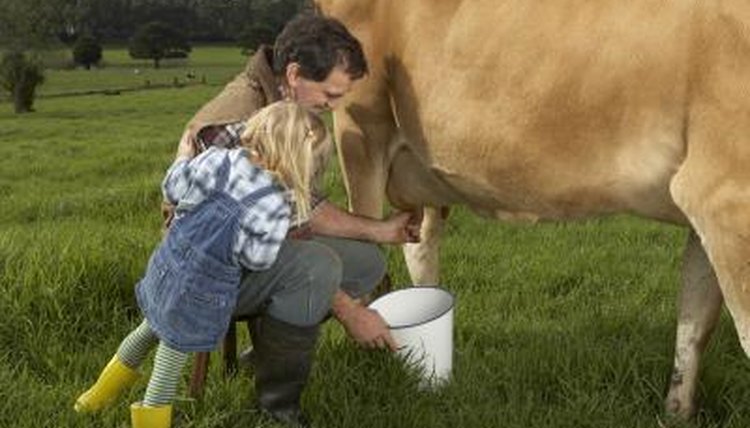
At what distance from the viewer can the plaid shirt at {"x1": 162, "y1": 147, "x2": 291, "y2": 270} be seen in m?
2.97

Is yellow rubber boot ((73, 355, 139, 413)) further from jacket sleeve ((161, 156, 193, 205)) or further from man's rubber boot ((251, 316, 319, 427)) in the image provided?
jacket sleeve ((161, 156, 193, 205))

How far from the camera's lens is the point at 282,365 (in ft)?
10.8

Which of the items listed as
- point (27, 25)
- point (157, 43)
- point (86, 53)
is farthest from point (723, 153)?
point (157, 43)

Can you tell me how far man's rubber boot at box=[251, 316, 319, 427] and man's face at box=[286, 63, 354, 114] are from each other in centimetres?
64

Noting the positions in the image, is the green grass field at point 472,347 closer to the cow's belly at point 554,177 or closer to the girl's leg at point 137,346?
the girl's leg at point 137,346

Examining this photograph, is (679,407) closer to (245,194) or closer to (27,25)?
(245,194)

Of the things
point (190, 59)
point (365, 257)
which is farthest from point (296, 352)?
point (190, 59)

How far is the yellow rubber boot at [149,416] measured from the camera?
315cm

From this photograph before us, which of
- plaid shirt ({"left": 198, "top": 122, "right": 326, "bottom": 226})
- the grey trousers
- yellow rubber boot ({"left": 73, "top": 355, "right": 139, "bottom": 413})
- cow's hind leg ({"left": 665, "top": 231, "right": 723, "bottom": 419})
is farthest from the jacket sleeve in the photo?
cow's hind leg ({"left": 665, "top": 231, "right": 723, "bottom": 419})

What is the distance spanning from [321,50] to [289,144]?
1.23 ft

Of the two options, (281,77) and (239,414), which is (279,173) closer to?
(281,77)

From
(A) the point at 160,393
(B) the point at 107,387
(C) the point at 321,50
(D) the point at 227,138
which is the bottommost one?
(B) the point at 107,387

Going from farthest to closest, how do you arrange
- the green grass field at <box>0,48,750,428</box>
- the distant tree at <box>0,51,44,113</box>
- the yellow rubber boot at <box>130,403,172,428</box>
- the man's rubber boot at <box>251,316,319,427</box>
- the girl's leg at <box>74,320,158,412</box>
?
the distant tree at <box>0,51,44,113</box>
the green grass field at <box>0,48,750,428</box>
the girl's leg at <box>74,320,158,412</box>
the man's rubber boot at <box>251,316,319,427</box>
the yellow rubber boot at <box>130,403,172,428</box>

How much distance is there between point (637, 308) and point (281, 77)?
245 cm
